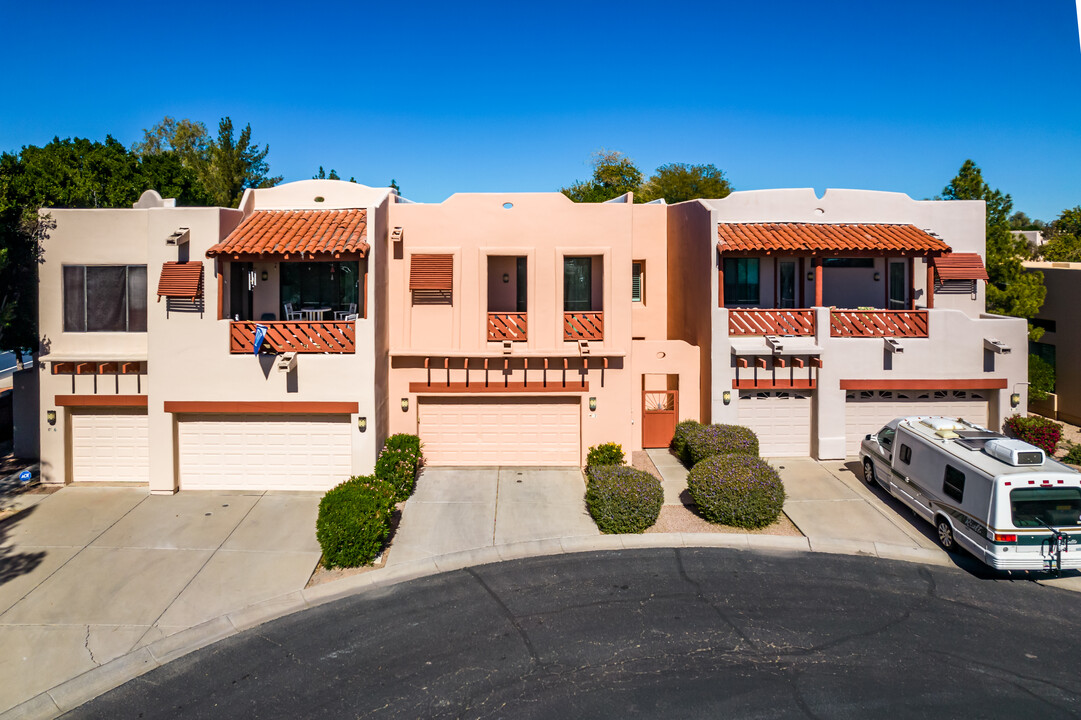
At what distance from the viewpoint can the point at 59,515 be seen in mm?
14477

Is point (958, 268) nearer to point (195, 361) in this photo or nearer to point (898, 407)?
point (898, 407)

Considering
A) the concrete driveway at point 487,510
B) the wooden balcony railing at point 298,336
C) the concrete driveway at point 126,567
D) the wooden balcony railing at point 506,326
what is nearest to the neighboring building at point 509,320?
the wooden balcony railing at point 506,326

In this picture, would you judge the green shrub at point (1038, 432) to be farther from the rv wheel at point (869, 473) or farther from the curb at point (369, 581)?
the curb at point (369, 581)

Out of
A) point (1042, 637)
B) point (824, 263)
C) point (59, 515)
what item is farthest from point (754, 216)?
point (59, 515)

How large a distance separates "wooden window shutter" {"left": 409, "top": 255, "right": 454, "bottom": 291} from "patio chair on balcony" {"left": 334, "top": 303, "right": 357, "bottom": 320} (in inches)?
78.7

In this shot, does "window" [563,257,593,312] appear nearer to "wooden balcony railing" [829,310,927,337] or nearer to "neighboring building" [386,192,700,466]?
"neighboring building" [386,192,700,466]

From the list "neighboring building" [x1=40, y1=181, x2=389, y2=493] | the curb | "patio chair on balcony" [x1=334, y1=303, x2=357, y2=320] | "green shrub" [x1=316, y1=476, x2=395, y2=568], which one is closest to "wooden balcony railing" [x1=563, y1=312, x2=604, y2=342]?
"neighboring building" [x1=40, y1=181, x2=389, y2=493]

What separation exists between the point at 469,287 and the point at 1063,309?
19.9 metres

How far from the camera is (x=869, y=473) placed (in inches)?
636

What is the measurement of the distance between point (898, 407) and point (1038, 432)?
3.21 metres

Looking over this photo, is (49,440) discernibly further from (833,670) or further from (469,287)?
(833,670)

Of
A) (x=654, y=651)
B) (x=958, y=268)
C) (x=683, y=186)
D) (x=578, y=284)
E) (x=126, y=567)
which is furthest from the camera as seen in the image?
(x=683, y=186)

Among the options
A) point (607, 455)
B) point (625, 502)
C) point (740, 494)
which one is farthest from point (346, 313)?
point (740, 494)

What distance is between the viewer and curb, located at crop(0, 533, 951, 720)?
28.8 ft
